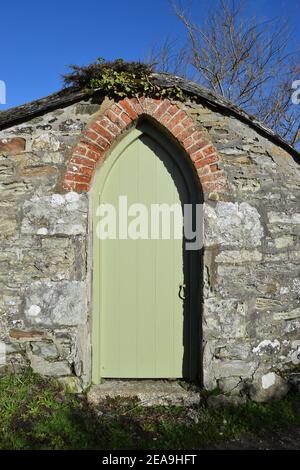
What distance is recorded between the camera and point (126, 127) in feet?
11.4

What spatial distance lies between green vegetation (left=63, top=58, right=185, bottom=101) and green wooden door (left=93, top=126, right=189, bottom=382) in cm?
46

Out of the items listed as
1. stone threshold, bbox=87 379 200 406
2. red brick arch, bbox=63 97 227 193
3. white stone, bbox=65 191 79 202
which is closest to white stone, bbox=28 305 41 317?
stone threshold, bbox=87 379 200 406

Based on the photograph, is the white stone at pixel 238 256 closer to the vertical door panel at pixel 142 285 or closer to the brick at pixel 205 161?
the vertical door panel at pixel 142 285

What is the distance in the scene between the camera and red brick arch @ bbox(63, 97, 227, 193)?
339 centimetres

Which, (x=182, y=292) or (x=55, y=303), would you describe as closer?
(x=55, y=303)

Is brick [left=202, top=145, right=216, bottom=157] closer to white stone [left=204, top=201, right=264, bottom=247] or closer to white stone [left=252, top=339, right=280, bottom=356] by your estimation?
white stone [left=204, top=201, right=264, bottom=247]

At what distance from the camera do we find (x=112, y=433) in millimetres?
2967

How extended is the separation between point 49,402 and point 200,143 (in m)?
2.95

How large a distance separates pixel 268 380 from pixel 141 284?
1.66 meters

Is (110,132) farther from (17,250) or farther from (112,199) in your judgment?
(17,250)

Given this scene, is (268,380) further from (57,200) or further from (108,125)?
(108,125)

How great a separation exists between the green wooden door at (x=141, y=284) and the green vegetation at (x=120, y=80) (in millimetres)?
463

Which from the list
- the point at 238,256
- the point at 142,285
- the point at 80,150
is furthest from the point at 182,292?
the point at 80,150

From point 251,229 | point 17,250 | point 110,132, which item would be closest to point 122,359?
point 17,250
